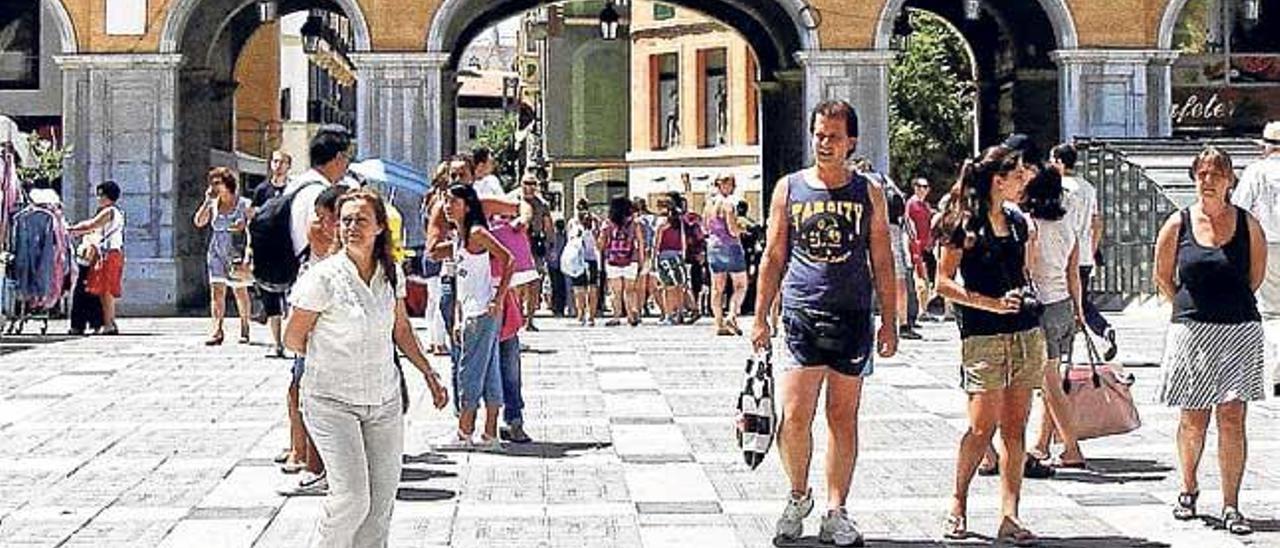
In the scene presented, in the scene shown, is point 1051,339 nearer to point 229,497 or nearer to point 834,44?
point 229,497

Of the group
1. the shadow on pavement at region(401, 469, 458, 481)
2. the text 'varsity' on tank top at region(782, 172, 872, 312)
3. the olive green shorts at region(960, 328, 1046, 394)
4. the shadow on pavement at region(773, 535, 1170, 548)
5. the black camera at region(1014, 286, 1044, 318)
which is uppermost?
the text 'varsity' on tank top at region(782, 172, 872, 312)

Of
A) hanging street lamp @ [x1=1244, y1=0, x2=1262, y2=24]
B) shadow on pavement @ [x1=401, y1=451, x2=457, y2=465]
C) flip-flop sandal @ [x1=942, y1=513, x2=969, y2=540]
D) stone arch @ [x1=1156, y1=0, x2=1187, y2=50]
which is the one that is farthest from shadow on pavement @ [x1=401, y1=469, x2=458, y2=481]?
hanging street lamp @ [x1=1244, y1=0, x2=1262, y2=24]

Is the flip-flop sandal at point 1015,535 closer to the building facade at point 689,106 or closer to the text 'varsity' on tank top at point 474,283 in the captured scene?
the text 'varsity' on tank top at point 474,283

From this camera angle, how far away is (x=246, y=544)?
7809 mm

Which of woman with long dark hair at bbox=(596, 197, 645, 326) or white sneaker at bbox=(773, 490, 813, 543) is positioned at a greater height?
woman with long dark hair at bbox=(596, 197, 645, 326)

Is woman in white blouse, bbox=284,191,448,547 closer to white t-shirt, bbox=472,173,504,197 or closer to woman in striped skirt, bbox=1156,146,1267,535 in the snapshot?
woman in striped skirt, bbox=1156,146,1267,535

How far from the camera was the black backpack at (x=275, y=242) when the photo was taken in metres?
9.41

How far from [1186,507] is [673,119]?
42.4 metres

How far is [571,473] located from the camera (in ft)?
31.9

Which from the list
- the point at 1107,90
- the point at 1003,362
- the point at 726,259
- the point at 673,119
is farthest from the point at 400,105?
the point at 673,119

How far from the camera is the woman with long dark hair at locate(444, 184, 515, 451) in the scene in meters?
10.4

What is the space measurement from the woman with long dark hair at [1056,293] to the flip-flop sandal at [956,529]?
5.26ft

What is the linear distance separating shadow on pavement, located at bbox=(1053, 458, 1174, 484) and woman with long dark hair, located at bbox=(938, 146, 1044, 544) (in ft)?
Result: 5.51

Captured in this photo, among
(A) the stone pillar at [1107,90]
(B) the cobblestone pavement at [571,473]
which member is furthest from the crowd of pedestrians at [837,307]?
(A) the stone pillar at [1107,90]
